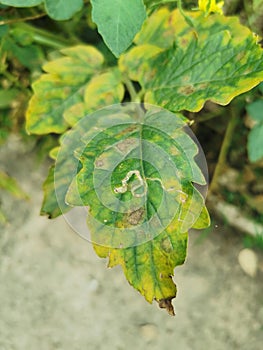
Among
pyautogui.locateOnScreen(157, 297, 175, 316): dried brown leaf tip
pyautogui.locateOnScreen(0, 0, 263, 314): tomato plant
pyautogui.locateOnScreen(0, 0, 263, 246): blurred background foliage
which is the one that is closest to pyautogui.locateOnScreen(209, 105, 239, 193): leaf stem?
pyautogui.locateOnScreen(0, 0, 263, 246): blurred background foliage

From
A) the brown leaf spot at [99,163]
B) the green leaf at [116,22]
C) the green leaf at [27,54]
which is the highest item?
the green leaf at [116,22]

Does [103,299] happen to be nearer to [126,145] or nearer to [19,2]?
[126,145]

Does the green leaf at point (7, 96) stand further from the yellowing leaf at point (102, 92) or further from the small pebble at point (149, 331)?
the small pebble at point (149, 331)

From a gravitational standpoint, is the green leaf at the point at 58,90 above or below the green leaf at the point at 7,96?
above

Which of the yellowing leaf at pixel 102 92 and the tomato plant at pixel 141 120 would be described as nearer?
the tomato plant at pixel 141 120

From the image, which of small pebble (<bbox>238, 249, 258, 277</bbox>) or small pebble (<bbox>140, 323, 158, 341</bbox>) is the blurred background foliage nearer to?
small pebble (<bbox>238, 249, 258, 277</bbox>)

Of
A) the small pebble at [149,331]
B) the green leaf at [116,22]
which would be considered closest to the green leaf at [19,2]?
the green leaf at [116,22]
